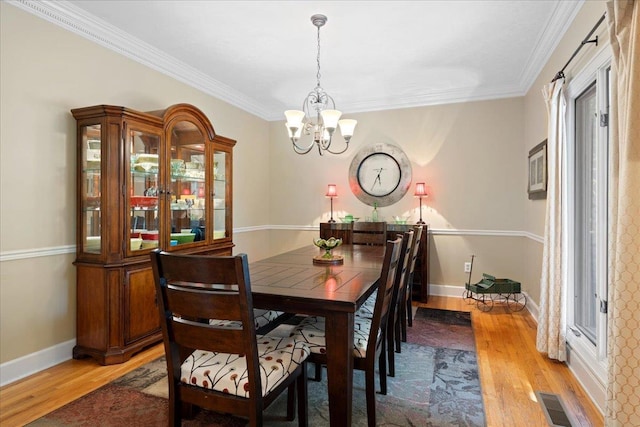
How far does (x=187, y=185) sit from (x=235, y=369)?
2314 millimetres

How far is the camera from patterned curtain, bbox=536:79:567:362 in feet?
8.37

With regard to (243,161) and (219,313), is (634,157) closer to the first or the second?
(219,313)

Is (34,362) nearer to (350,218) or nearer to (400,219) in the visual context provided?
(350,218)

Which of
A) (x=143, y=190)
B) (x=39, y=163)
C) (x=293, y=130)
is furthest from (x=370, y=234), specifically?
(x=39, y=163)

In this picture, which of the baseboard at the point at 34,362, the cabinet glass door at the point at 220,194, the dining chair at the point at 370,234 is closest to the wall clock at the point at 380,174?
the dining chair at the point at 370,234

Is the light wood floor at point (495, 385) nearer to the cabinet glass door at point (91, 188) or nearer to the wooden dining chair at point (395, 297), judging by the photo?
the wooden dining chair at point (395, 297)

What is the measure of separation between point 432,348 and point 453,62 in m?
2.68

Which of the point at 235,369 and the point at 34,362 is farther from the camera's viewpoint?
the point at 34,362

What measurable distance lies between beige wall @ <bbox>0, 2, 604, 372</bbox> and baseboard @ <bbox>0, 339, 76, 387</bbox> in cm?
4

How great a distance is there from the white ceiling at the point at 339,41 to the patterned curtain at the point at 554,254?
67cm

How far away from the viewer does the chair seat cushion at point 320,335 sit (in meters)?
1.80

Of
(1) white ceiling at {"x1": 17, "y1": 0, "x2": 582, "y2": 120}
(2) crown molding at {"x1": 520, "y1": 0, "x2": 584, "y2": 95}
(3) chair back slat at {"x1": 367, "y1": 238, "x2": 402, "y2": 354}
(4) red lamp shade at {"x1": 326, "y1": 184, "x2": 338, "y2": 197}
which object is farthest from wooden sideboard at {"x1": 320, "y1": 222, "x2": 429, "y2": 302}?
(3) chair back slat at {"x1": 367, "y1": 238, "x2": 402, "y2": 354}

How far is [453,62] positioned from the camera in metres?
3.57

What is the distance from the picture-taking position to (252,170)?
503 cm
